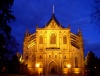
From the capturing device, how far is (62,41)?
69.2 metres

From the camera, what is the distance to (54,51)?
66875 millimetres

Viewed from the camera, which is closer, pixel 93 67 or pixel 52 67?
pixel 93 67

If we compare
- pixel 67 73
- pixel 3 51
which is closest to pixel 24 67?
pixel 67 73

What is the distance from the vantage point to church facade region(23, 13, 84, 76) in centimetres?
6606

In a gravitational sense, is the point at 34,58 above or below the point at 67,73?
above

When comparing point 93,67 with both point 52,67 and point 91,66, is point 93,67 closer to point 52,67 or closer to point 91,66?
point 91,66

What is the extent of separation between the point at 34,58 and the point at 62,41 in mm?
11128

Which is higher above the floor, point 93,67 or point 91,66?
point 91,66

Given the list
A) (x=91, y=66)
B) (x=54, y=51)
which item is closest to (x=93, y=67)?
(x=91, y=66)

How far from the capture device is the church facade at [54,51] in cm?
6606

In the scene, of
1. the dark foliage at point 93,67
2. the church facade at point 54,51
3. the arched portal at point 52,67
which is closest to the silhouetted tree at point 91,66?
the dark foliage at point 93,67

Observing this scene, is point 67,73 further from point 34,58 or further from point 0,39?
point 0,39

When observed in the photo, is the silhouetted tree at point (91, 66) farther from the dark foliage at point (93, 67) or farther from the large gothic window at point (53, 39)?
the large gothic window at point (53, 39)

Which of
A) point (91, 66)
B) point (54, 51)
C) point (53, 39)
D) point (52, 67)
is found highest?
point (53, 39)
